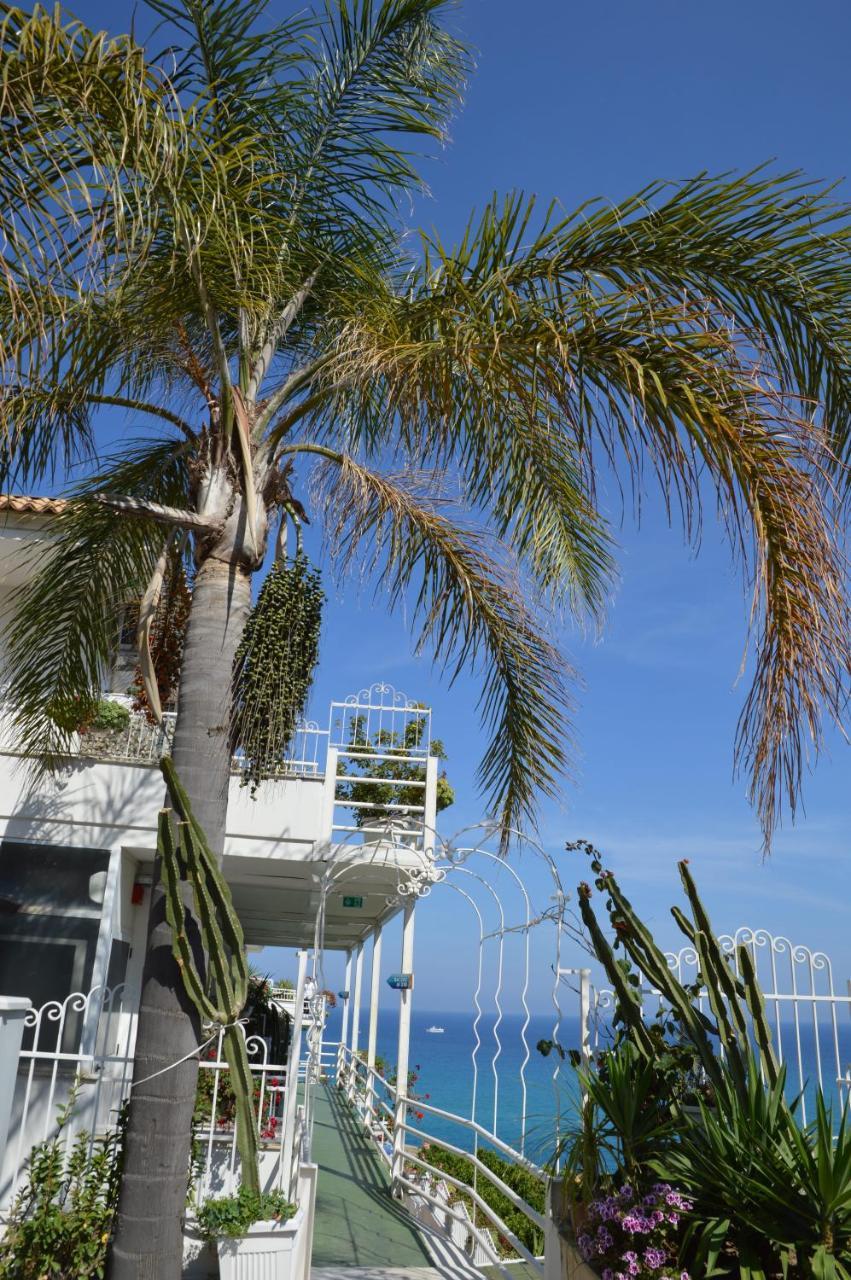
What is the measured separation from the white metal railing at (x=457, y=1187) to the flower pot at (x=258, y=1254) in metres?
1.10

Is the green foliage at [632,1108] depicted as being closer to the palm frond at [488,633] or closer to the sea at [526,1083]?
the sea at [526,1083]

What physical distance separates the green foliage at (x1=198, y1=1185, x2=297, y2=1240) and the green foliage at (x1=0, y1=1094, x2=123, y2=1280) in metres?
0.50

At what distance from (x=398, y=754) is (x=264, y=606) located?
5293 millimetres

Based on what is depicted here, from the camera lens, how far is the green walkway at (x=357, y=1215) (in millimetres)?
6551

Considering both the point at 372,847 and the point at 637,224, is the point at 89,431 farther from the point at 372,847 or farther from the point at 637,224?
the point at 372,847

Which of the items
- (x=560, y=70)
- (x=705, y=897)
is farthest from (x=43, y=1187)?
(x=560, y=70)

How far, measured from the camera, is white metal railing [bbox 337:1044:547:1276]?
15.9 ft

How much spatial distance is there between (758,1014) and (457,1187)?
5.29 metres

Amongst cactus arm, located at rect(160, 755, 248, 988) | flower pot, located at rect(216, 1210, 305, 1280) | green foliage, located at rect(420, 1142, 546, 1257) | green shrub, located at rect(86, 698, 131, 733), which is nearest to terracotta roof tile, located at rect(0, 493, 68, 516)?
green shrub, located at rect(86, 698, 131, 733)

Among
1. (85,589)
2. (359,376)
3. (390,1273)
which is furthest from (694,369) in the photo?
(390,1273)

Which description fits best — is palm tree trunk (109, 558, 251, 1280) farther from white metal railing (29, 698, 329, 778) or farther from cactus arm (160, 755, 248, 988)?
white metal railing (29, 698, 329, 778)

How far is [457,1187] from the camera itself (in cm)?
828

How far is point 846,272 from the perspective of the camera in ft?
13.3

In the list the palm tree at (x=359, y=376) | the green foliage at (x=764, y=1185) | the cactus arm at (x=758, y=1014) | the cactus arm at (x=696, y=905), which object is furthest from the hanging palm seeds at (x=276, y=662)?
the green foliage at (x=764, y=1185)
